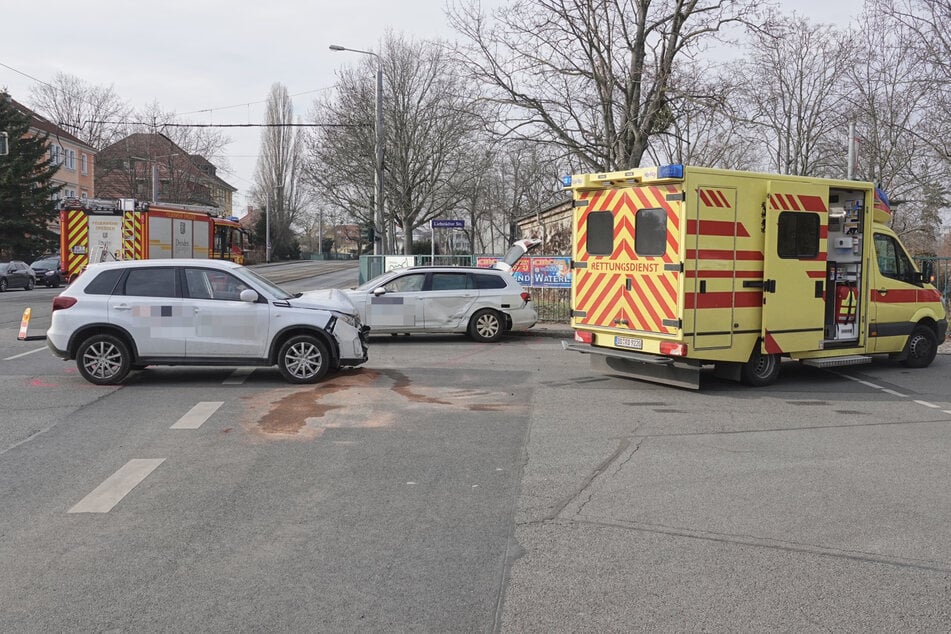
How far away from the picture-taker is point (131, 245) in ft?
84.3

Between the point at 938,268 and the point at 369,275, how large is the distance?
15735 millimetres

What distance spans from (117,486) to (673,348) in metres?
6.65

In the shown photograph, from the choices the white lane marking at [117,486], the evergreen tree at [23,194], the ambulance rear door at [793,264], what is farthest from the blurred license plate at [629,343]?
the evergreen tree at [23,194]

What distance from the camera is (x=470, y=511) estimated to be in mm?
5551

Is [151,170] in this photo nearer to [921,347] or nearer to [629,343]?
[629,343]

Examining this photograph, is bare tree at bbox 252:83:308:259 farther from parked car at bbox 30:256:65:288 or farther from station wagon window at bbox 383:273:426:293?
station wagon window at bbox 383:273:426:293

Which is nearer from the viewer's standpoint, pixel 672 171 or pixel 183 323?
pixel 672 171

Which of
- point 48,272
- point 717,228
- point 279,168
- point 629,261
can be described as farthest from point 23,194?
point 717,228

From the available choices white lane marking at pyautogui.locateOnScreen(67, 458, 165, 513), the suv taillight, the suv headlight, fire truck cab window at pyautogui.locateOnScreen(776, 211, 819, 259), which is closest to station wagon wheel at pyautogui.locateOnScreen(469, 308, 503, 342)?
the suv headlight

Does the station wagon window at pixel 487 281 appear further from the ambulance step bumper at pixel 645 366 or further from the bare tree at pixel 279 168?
the bare tree at pixel 279 168

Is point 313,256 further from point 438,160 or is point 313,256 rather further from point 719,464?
point 719,464

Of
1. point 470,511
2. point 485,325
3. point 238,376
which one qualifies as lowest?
point 470,511

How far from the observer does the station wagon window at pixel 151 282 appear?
10.6 meters

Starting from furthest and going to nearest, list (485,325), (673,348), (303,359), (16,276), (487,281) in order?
(16,276) → (487,281) → (485,325) → (303,359) → (673,348)
